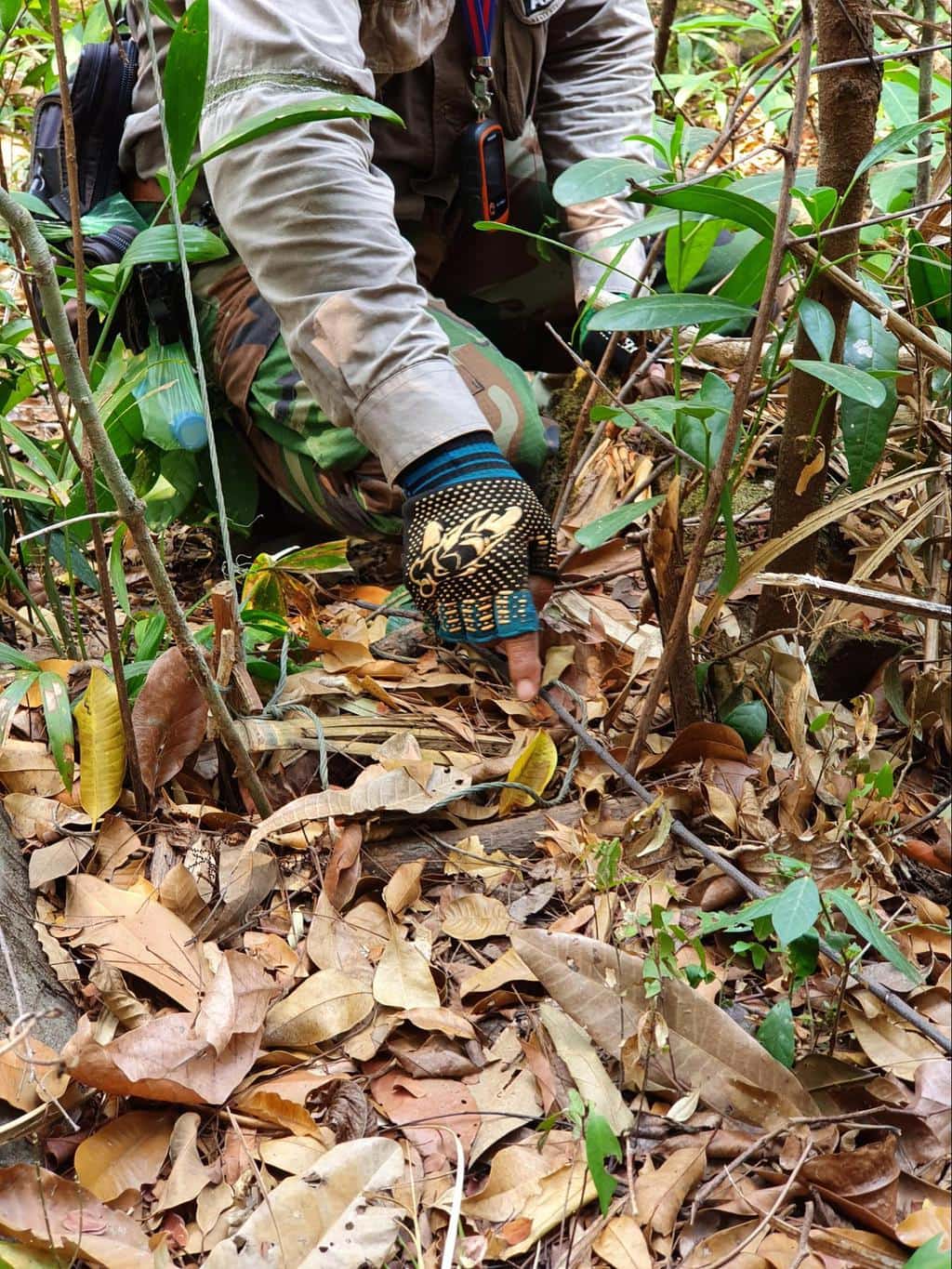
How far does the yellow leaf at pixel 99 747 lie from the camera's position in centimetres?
129

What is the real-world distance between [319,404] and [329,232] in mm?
289

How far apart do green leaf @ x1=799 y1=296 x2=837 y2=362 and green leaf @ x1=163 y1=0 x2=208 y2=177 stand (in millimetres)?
610

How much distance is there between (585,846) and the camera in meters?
1.23

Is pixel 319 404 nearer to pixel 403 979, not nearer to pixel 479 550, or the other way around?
pixel 479 550

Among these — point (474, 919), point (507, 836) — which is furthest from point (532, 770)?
point (474, 919)

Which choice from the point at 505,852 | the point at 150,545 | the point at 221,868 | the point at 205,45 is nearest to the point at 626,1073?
the point at 505,852

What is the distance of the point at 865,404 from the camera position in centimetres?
119

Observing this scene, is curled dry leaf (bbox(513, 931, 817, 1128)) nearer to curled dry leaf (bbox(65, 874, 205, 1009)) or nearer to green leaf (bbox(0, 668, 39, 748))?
curled dry leaf (bbox(65, 874, 205, 1009))

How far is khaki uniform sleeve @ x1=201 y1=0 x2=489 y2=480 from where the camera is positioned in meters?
1.73

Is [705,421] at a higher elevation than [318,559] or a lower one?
higher

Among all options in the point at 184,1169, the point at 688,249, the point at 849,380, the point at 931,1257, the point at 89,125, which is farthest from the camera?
the point at 89,125

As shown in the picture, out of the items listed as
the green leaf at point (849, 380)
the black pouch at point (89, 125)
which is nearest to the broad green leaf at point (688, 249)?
the green leaf at point (849, 380)

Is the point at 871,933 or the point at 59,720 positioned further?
the point at 59,720

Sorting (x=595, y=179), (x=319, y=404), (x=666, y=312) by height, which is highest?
(x=595, y=179)
